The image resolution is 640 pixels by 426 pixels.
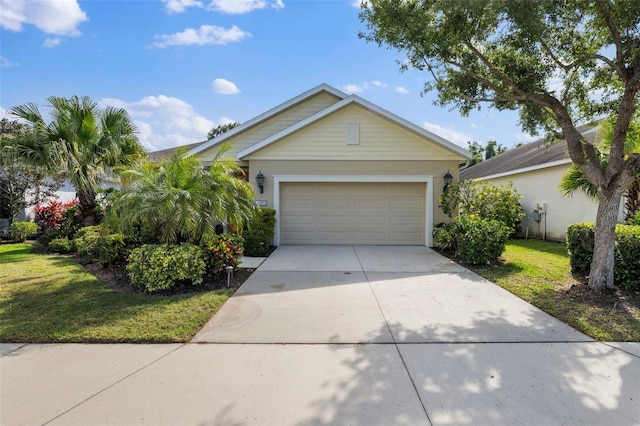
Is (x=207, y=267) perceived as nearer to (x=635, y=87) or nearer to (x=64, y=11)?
(x=64, y=11)

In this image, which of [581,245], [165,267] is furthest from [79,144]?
[581,245]

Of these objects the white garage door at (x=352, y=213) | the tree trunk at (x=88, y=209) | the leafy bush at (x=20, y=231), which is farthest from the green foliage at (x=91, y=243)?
the leafy bush at (x=20, y=231)

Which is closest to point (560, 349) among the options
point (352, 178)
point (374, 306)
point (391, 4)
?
point (374, 306)

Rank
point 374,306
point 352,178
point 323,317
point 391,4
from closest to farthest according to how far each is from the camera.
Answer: point 323,317
point 374,306
point 391,4
point 352,178

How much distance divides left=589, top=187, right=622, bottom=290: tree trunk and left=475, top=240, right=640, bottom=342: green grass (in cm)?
56

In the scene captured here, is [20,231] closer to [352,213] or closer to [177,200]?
[177,200]

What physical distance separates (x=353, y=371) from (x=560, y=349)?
2486mm

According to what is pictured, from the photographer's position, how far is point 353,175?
10.1 meters

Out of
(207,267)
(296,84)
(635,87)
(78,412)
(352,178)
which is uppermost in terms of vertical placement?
(296,84)

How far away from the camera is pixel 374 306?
475 cm

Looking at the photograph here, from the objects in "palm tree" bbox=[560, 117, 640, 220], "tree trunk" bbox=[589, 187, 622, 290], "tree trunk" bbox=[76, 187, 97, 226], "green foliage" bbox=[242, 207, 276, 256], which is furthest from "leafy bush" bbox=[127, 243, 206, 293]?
"palm tree" bbox=[560, 117, 640, 220]

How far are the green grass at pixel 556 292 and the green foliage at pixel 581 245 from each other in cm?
30

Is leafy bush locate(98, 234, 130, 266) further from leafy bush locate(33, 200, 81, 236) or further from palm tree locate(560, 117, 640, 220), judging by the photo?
palm tree locate(560, 117, 640, 220)

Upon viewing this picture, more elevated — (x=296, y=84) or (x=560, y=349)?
(x=296, y=84)
